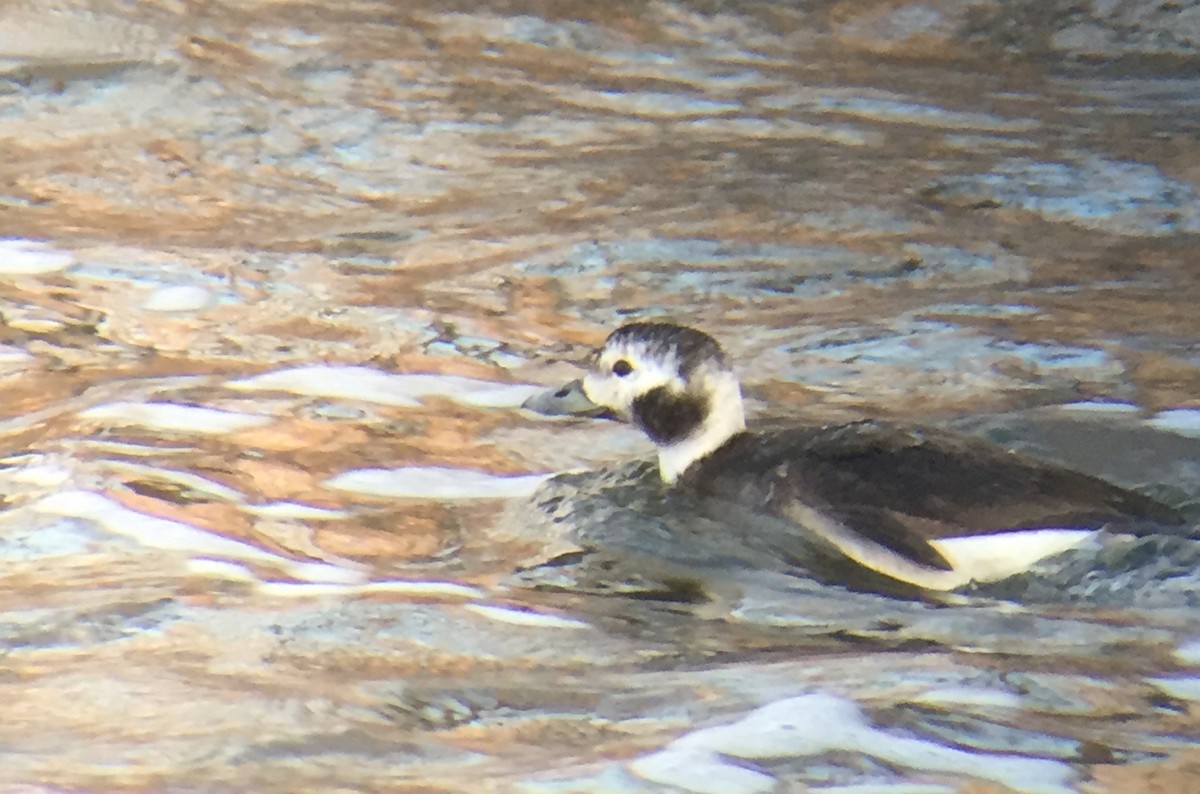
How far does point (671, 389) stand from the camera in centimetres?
639

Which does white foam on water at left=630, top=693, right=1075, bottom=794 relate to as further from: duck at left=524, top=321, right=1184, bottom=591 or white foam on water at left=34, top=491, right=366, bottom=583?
white foam on water at left=34, top=491, right=366, bottom=583

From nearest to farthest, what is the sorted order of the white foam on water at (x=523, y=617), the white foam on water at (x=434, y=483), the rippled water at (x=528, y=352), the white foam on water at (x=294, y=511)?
the rippled water at (x=528, y=352) → the white foam on water at (x=523, y=617) → the white foam on water at (x=294, y=511) → the white foam on water at (x=434, y=483)

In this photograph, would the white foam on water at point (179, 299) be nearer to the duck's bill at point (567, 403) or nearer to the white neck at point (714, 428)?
the duck's bill at point (567, 403)

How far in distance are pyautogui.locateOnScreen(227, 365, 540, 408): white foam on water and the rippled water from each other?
0.09 feet

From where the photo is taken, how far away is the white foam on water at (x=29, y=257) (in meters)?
8.62

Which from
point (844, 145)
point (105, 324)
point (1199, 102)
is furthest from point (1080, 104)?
point (105, 324)

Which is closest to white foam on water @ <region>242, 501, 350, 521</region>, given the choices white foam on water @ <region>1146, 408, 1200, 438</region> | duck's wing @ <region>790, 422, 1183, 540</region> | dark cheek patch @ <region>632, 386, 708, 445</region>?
dark cheek patch @ <region>632, 386, 708, 445</region>

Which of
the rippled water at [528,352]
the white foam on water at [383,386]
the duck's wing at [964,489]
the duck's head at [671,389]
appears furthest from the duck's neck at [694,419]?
the white foam on water at [383,386]

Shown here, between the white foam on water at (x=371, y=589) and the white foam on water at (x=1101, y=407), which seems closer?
the white foam on water at (x=371, y=589)

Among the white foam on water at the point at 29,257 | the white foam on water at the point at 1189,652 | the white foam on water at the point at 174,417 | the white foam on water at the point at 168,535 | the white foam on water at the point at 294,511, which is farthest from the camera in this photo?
the white foam on water at the point at 29,257

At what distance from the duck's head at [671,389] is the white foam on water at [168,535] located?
4.17 ft

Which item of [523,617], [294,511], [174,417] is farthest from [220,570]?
[174,417]

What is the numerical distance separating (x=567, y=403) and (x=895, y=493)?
4.83 ft

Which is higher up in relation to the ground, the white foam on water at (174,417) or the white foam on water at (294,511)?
the white foam on water at (174,417)
